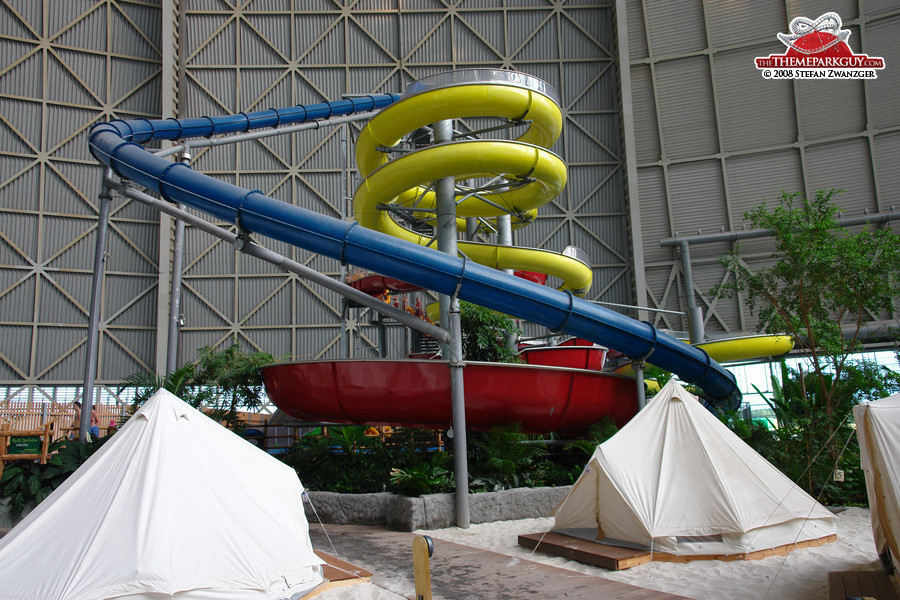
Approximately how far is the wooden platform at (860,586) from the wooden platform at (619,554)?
45.3 inches

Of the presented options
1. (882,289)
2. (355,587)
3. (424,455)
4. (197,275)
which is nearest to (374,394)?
(424,455)

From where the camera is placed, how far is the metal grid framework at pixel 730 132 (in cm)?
2433

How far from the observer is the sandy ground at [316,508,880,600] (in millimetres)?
5859

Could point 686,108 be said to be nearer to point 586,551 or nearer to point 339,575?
point 586,551

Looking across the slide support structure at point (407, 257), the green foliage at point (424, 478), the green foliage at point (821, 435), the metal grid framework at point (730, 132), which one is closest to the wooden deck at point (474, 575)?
the green foliage at point (424, 478)

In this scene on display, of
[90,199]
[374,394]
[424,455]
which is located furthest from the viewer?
[90,199]

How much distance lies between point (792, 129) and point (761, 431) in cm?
1766

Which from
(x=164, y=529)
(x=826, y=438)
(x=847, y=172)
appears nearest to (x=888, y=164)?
(x=847, y=172)

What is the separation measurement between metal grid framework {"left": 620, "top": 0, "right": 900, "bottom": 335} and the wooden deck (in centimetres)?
1935

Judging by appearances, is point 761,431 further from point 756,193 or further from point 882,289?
point 756,193

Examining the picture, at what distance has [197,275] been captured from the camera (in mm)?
25609

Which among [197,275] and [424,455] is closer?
[424,455]

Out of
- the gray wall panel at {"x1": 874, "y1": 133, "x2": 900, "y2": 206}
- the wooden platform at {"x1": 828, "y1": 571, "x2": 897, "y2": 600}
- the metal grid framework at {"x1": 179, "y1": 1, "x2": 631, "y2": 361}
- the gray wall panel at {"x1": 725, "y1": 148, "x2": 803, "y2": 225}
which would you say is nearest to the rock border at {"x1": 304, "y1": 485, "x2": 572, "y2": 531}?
the wooden platform at {"x1": 828, "y1": 571, "x2": 897, "y2": 600}

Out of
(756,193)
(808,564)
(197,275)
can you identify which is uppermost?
(756,193)
